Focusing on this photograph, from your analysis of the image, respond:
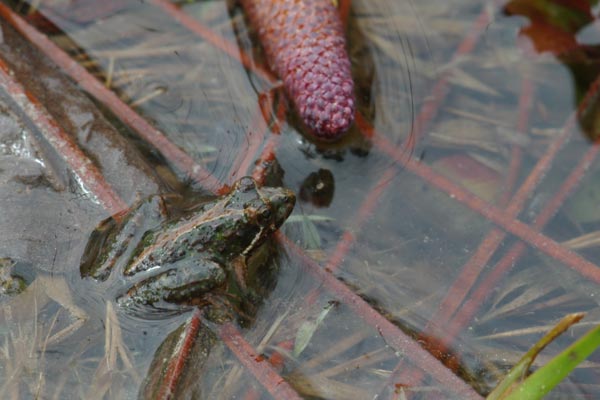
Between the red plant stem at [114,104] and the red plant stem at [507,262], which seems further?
the red plant stem at [114,104]

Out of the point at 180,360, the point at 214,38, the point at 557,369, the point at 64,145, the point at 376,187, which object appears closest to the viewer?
the point at 557,369

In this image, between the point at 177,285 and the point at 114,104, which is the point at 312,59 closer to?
the point at 114,104

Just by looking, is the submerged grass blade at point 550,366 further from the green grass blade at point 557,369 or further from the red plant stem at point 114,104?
the red plant stem at point 114,104

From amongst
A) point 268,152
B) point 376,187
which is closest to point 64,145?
point 268,152

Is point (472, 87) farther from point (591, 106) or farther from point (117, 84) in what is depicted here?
point (117, 84)

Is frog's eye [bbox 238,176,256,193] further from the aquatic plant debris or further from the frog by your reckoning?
the aquatic plant debris

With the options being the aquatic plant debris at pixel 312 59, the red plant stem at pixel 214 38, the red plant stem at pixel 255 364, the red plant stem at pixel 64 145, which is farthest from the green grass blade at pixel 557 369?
the red plant stem at pixel 214 38

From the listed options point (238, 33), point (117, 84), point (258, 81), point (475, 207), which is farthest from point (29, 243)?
point (475, 207)
